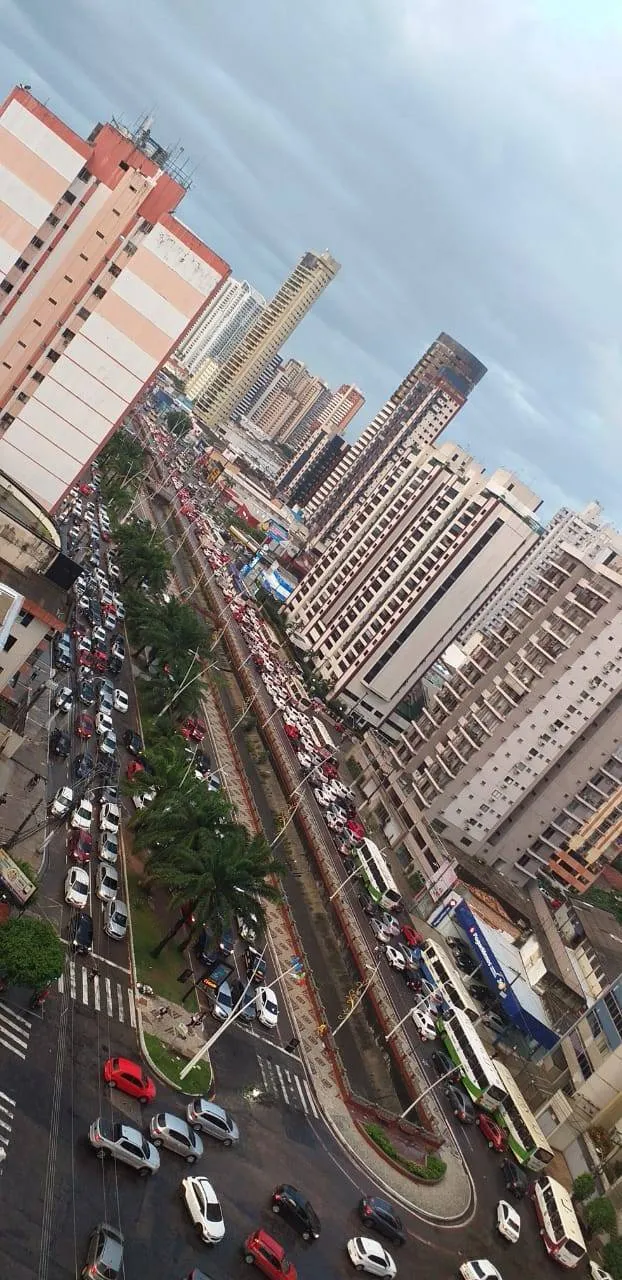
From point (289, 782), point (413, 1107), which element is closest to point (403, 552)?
point (289, 782)

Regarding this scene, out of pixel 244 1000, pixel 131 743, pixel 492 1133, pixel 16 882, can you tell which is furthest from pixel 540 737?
pixel 16 882

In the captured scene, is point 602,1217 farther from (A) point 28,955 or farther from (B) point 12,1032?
(A) point 28,955

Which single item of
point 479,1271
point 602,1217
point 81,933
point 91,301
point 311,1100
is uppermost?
point 91,301

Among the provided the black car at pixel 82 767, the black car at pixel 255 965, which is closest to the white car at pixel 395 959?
the black car at pixel 255 965

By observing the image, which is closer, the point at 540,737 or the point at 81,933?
the point at 81,933

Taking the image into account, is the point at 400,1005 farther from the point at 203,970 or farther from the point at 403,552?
the point at 403,552

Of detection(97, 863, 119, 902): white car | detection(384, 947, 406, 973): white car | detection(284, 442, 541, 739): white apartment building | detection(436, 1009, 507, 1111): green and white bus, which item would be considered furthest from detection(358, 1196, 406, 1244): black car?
detection(284, 442, 541, 739): white apartment building
